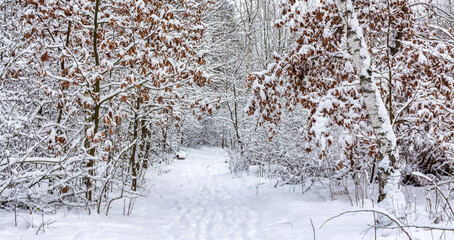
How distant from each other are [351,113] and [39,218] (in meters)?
5.32

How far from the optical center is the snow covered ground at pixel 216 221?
427 cm

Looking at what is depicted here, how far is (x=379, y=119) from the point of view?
4391mm

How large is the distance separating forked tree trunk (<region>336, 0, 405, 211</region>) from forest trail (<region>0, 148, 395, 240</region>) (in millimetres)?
629

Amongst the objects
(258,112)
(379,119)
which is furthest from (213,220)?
(379,119)

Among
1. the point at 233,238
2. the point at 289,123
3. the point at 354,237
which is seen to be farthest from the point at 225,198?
the point at 354,237

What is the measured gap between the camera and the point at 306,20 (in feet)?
18.4

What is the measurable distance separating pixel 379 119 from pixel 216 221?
3753 millimetres

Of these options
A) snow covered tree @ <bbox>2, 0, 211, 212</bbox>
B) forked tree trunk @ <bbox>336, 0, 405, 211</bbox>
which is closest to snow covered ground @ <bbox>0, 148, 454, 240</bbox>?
forked tree trunk @ <bbox>336, 0, 405, 211</bbox>

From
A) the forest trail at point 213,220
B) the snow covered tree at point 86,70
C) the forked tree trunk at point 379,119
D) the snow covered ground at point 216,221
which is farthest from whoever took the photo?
the snow covered tree at point 86,70

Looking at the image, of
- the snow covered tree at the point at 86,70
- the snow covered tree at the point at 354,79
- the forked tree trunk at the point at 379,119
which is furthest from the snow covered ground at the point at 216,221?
the snow covered tree at the point at 354,79

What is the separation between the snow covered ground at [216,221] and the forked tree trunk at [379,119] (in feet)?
1.81

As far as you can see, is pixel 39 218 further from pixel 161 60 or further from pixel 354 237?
pixel 354 237

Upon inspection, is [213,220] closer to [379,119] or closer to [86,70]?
[379,119]

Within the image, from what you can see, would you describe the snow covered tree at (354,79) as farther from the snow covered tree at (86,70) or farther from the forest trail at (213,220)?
the snow covered tree at (86,70)
